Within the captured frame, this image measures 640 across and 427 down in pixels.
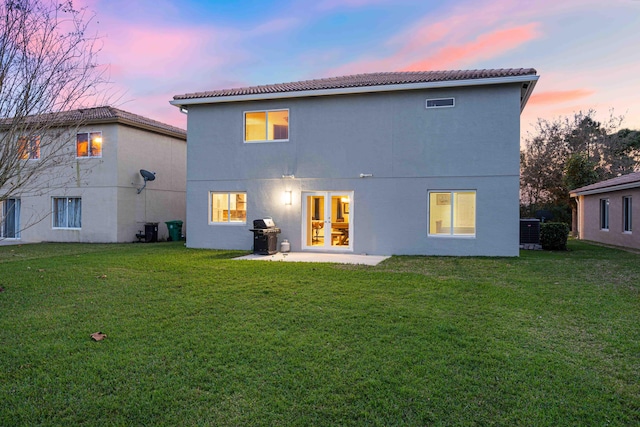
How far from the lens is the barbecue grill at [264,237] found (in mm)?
12523

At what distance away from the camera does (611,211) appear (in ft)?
58.6

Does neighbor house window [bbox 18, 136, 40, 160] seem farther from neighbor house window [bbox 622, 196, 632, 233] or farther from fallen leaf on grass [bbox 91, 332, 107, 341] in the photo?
neighbor house window [bbox 622, 196, 632, 233]

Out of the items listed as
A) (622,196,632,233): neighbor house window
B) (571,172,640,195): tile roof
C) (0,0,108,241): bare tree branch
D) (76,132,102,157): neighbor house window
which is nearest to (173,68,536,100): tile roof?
(76,132,102,157): neighbor house window

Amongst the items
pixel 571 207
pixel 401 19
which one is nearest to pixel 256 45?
pixel 401 19

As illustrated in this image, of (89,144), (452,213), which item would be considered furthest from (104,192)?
(452,213)

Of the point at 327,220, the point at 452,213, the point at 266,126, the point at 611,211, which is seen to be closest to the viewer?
the point at 452,213

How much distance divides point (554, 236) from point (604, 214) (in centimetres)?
707

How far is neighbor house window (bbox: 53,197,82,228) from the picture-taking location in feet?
57.1

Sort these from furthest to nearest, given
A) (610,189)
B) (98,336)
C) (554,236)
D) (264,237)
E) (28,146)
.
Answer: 1. (610,189)
2. (554,236)
3. (264,237)
4. (28,146)
5. (98,336)

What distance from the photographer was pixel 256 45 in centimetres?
1536

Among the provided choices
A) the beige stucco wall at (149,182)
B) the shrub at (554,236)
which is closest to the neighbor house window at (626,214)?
the shrub at (554,236)

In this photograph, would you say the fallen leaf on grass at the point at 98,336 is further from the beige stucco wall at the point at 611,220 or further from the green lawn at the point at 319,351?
the beige stucco wall at the point at 611,220

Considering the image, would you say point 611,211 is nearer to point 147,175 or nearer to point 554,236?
point 554,236

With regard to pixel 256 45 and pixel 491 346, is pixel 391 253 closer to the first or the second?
pixel 491 346
